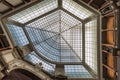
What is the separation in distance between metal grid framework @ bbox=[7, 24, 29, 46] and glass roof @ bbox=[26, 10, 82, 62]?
2047 mm

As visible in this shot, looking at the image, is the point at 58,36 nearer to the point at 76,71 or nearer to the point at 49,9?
the point at 49,9

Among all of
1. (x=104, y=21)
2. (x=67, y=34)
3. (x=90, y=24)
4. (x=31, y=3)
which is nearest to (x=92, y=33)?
(x=90, y=24)

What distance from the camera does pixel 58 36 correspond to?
4341cm

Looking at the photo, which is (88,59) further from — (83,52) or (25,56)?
(25,56)

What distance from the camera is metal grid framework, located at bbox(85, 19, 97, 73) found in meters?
33.2

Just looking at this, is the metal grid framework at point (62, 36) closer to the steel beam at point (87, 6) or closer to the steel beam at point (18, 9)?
the steel beam at point (87, 6)

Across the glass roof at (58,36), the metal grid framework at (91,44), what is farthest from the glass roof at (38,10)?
the metal grid framework at (91,44)

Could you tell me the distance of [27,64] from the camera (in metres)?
32.0

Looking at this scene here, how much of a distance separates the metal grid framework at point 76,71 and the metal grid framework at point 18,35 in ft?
31.4

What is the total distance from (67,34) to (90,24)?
8.63m

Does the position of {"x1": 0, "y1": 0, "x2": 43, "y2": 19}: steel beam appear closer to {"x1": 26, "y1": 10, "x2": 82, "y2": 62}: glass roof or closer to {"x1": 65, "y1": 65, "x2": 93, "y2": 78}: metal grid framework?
{"x1": 26, "y1": 10, "x2": 82, "y2": 62}: glass roof

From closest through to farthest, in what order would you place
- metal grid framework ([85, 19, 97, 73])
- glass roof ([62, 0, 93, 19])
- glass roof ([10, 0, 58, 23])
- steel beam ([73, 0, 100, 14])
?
steel beam ([73, 0, 100, 14]) < metal grid framework ([85, 19, 97, 73]) < glass roof ([10, 0, 58, 23]) < glass roof ([62, 0, 93, 19])

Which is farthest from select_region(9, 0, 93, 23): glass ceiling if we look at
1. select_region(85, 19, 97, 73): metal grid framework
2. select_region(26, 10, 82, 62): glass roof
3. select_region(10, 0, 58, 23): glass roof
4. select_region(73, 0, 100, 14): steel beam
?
select_region(73, 0, 100, 14): steel beam

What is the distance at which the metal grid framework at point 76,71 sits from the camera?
114ft
